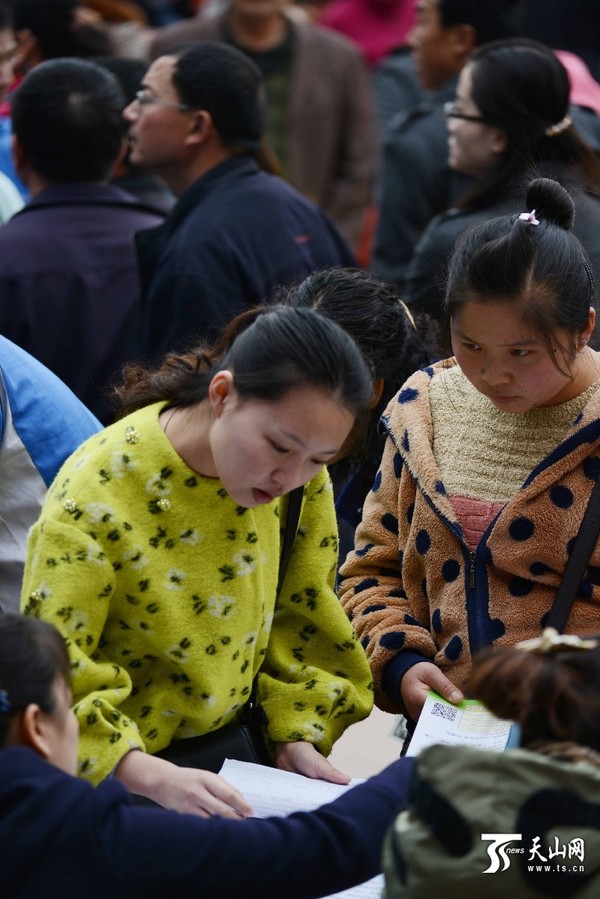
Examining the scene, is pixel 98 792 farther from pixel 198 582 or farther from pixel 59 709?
pixel 198 582

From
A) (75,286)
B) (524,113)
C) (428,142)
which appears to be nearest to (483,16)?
(428,142)

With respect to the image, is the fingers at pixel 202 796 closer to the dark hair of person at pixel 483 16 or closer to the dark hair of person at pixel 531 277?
the dark hair of person at pixel 531 277

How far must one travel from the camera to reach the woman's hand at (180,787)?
2123 millimetres

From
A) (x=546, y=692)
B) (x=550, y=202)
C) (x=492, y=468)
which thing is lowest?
(x=492, y=468)

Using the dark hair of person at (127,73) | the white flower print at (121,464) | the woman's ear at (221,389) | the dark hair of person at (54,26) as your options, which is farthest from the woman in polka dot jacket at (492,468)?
the dark hair of person at (54,26)

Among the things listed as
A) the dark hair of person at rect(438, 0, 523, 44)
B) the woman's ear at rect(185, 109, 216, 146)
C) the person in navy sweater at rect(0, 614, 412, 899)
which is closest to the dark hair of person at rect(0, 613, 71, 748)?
the person in navy sweater at rect(0, 614, 412, 899)

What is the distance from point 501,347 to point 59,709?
950 mm

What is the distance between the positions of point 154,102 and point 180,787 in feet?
8.41

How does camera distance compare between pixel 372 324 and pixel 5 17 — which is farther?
pixel 5 17

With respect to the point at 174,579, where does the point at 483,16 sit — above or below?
below

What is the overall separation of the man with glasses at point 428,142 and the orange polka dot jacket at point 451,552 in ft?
8.31

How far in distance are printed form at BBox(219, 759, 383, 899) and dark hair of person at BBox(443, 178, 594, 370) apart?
82 centimetres

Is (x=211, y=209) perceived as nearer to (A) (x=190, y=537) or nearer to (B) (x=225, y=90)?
(B) (x=225, y=90)

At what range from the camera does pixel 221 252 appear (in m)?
3.88
